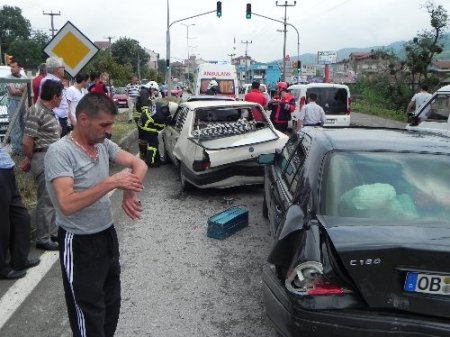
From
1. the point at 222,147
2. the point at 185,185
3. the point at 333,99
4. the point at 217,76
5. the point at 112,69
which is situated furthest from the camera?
the point at 112,69

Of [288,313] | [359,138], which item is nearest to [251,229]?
[359,138]

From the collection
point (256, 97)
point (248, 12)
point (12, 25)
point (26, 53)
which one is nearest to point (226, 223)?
point (256, 97)

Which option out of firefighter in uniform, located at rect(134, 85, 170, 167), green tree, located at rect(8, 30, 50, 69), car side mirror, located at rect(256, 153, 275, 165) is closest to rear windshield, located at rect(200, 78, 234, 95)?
firefighter in uniform, located at rect(134, 85, 170, 167)

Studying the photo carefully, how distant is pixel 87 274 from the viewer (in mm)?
2672

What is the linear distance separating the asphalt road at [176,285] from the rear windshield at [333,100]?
9.16 meters

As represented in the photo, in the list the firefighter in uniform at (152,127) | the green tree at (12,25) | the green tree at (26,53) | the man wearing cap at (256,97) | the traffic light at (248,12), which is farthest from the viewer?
the green tree at (12,25)

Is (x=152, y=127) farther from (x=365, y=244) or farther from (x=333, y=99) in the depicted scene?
(x=365, y=244)

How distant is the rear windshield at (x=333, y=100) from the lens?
15031mm

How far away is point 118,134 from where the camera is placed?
13.2 metres

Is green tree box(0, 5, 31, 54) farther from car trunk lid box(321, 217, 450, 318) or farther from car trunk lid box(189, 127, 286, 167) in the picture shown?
car trunk lid box(321, 217, 450, 318)

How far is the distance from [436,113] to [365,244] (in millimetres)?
7217

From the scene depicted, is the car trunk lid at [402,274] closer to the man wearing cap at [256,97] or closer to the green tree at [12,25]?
the man wearing cap at [256,97]

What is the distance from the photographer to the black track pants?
8.77ft

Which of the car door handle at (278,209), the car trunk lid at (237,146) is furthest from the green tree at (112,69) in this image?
the car door handle at (278,209)
